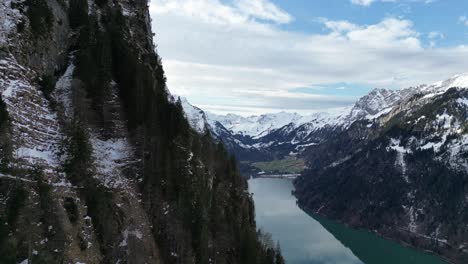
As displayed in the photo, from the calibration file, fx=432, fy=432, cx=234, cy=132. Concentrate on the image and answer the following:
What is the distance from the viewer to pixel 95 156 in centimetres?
4828

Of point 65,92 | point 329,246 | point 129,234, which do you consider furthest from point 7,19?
point 329,246

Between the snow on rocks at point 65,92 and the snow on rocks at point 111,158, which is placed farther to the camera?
the snow on rocks at point 65,92

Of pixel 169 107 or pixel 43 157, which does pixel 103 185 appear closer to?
pixel 43 157

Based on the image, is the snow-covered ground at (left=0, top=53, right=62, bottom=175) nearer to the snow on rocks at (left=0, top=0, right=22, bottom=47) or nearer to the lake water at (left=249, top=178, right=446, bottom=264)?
the snow on rocks at (left=0, top=0, right=22, bottom=47)

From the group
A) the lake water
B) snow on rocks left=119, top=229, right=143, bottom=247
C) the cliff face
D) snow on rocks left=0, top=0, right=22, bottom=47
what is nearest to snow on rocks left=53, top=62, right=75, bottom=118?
the cliff face

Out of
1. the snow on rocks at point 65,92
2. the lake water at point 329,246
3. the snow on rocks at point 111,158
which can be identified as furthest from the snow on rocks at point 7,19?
the lake water at point 329,246

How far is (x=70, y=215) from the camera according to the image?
3850 cm

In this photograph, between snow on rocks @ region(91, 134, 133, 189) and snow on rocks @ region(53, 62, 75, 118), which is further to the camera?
snow on rocks @ region(53, 62, 75, 118)

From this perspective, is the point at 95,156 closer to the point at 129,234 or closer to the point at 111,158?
the point at 111,158

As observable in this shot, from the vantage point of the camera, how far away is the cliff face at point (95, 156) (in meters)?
36.8

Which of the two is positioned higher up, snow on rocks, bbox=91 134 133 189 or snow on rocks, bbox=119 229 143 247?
snow on rocks, bbox=91 134 133 189

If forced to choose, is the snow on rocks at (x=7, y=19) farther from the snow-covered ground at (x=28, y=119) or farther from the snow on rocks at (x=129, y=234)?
the snow on rocks at (x=129, y=234)

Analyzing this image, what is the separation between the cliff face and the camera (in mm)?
36750

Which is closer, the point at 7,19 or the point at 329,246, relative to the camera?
the point at 7,19
